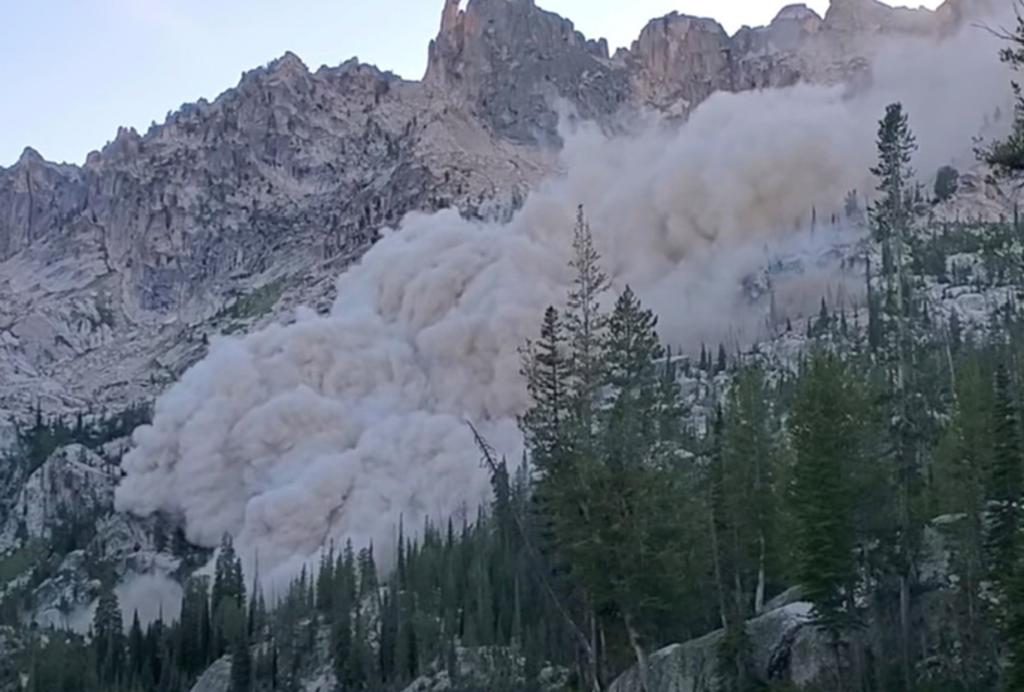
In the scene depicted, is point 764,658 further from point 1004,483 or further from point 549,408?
point 549,408

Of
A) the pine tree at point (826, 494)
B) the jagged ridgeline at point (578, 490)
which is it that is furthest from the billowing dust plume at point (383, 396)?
the pine tree at point (826, 494)

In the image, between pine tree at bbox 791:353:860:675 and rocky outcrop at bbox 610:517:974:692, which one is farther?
rocky outcrop at bbox 610:517:974:692

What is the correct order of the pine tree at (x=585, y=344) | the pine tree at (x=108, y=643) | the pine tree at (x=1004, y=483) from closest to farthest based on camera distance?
1. the pine tree at (x=585, y=344)
2. the pine tree at (x=1004, y=483)
3. the pine tree at (x=108, y=643)

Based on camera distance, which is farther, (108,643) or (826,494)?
(108,643)

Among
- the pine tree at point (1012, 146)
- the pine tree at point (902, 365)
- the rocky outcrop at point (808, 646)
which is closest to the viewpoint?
the pine tree at point (1012, 146)

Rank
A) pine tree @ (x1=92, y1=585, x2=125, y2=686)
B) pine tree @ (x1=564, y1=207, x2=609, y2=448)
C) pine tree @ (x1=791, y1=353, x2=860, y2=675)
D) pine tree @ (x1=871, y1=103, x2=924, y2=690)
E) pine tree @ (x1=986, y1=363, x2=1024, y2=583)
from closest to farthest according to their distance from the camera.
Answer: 1. pine tree @ (x1=791, y1=353, x2=860, y2=675)
2. pine tree @ (x1=564, y1=207, x2=609, y2=448)
3. pine tree @ (x1=986, y1=363, x2=1024, y2=583)
4. pine tree @ (x1=871, y1=103, x2=924, y2=690)
5. pine tree @ (x1=92, y1=585, x2=125, y2=686)

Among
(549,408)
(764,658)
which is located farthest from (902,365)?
(549,408)

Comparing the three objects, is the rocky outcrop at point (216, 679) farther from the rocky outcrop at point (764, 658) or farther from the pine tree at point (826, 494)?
the pine tree at point (826, 494)

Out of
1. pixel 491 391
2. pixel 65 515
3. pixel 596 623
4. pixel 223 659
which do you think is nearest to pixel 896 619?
pixel 596 623

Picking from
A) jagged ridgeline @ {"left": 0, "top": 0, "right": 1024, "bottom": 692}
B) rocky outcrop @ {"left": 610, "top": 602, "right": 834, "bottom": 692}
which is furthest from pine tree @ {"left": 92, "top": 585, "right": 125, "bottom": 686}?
rocky outcrop @ {"left": 610, "top": 602, "right": 834, "bottom": 692}

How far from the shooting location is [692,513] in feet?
A: 151

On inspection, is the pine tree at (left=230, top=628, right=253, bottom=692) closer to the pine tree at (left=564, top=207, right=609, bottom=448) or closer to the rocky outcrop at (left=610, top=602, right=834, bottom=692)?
the rocky outcrop at (left=610, top=602, right=834, bottom=692)

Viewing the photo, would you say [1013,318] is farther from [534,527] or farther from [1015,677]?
[1015,677]

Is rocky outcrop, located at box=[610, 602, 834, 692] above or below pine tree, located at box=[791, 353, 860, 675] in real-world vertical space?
below
